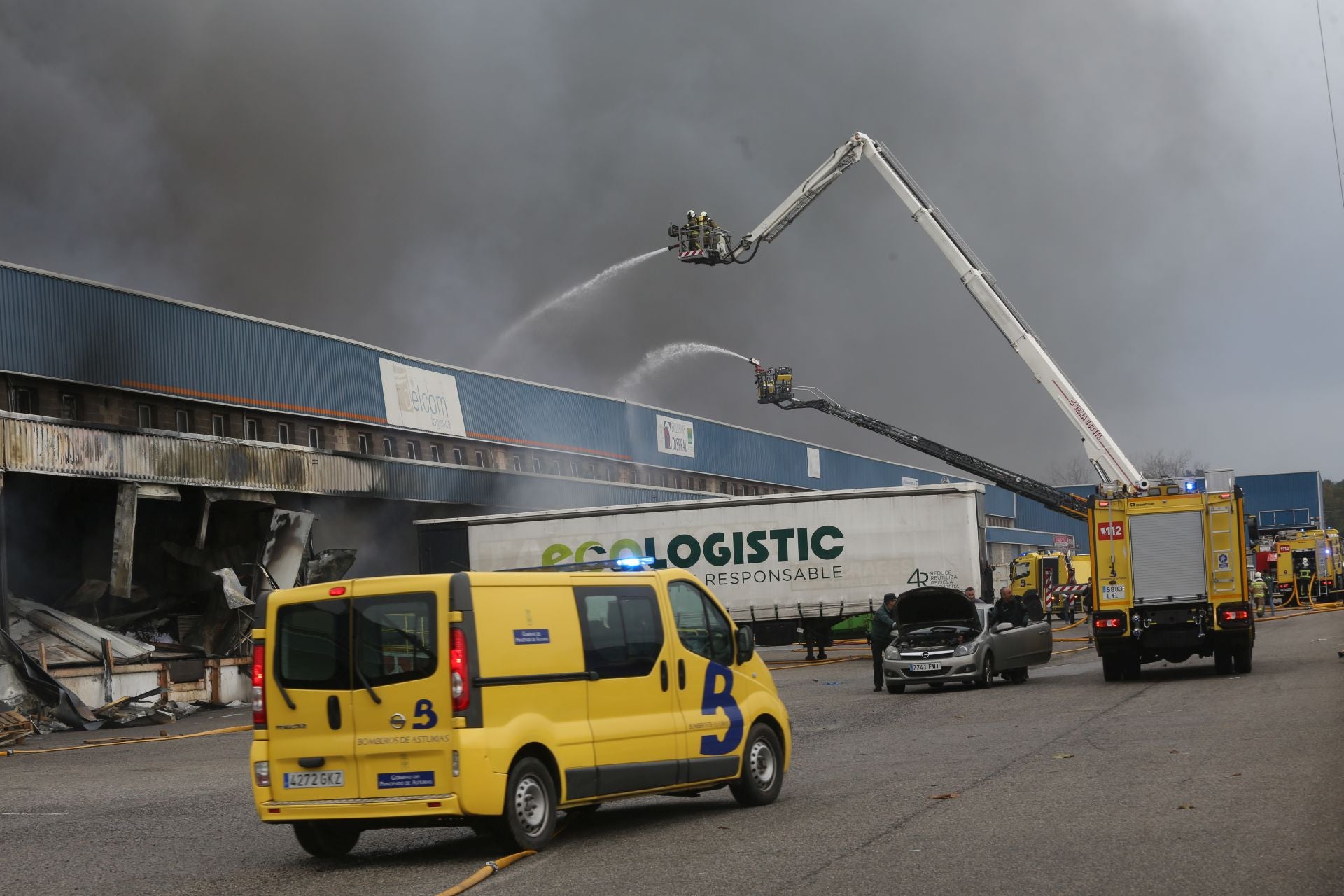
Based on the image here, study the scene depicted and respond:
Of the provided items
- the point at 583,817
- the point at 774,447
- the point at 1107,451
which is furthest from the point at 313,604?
the point at 774,447

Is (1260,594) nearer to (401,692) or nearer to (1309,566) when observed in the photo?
(1309,566)

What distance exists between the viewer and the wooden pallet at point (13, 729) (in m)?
21.2

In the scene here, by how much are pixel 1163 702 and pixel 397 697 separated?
470 inches

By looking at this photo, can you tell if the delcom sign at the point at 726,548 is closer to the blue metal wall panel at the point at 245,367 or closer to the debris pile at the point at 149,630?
the debris pile at the point at 149,630

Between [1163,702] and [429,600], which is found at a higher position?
[429,600]

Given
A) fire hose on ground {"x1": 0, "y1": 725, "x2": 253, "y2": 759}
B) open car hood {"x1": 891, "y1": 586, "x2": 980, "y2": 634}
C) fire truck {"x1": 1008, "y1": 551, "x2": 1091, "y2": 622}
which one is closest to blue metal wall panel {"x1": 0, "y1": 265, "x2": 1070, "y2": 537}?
fire hose on ground {"x1": 0, "y1": 725, "x2": 253, "y2": 759}

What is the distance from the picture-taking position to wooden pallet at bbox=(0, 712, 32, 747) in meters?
21.2

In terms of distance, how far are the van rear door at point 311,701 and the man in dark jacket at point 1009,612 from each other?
15864mm

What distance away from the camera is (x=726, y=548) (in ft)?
118

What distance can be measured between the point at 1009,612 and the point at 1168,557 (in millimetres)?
3055

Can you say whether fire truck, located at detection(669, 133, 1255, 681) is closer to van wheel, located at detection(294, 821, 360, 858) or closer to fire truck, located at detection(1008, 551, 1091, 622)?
van wheel, located at detection(294, 821, 360, 858)

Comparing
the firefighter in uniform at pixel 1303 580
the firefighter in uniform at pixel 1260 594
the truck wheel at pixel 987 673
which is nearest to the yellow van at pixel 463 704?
the truck wheel at pixel 987 673

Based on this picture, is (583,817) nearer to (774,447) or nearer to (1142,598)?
(1142,598)

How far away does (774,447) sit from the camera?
72438 millimetres
